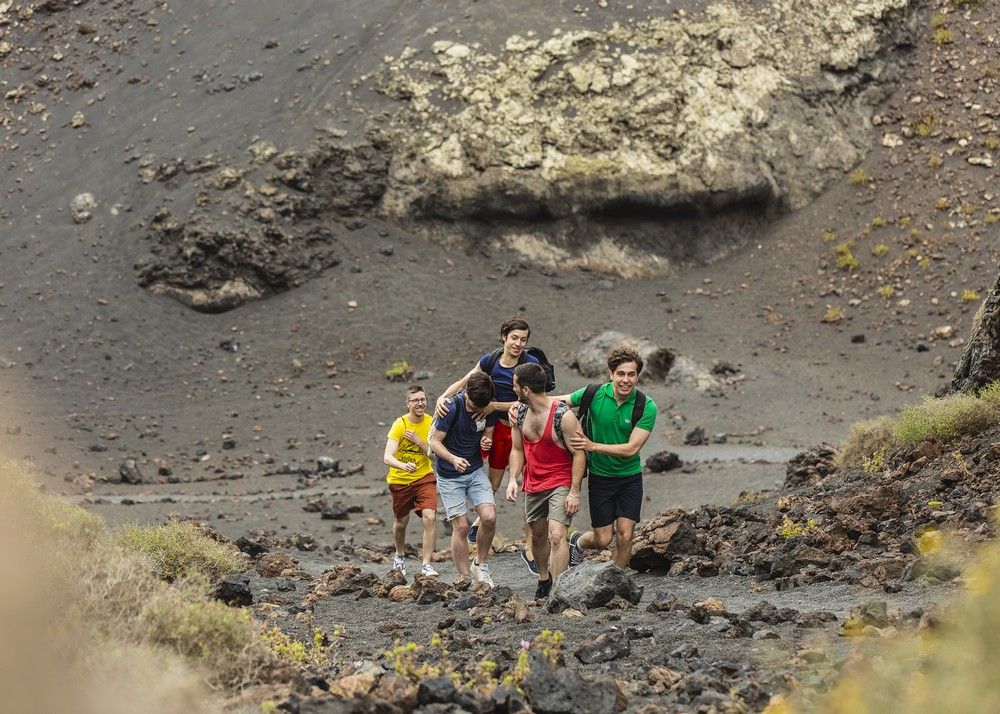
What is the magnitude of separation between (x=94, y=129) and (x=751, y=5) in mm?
22310

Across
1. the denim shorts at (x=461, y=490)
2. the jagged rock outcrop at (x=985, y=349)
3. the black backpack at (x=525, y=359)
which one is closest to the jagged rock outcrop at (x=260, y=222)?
the jagged rock outcrop at (x=985, y=349)

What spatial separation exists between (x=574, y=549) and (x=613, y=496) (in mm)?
1463

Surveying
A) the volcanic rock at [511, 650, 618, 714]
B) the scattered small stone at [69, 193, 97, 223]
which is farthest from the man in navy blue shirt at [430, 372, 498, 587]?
the scattered small stone at [69, 193, 97, 223]

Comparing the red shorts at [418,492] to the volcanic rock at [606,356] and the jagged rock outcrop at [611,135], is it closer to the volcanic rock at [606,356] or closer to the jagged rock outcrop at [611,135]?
the volcanic rock at [606,356]

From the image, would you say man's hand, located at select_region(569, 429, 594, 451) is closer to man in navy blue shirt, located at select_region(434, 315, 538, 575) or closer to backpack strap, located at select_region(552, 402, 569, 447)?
backpack strap, located at select_region(552, 402, 569, 447)

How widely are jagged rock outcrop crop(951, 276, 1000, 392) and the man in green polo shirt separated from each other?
643 centimetres

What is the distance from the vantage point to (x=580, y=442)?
9109mm

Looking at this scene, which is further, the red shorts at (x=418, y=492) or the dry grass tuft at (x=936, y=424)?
the dry grass tuft at (x=936, y=424)

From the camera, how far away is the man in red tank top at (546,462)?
30.0 ft

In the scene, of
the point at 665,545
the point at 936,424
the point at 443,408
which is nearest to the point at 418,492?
the point at 443,408

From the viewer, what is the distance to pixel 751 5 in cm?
4356

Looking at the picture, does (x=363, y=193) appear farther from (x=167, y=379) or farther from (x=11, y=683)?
(x=11, y=683)

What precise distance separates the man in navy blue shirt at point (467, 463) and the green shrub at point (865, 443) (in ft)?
19.5

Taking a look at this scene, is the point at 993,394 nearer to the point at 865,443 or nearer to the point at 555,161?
the point at 865,443
